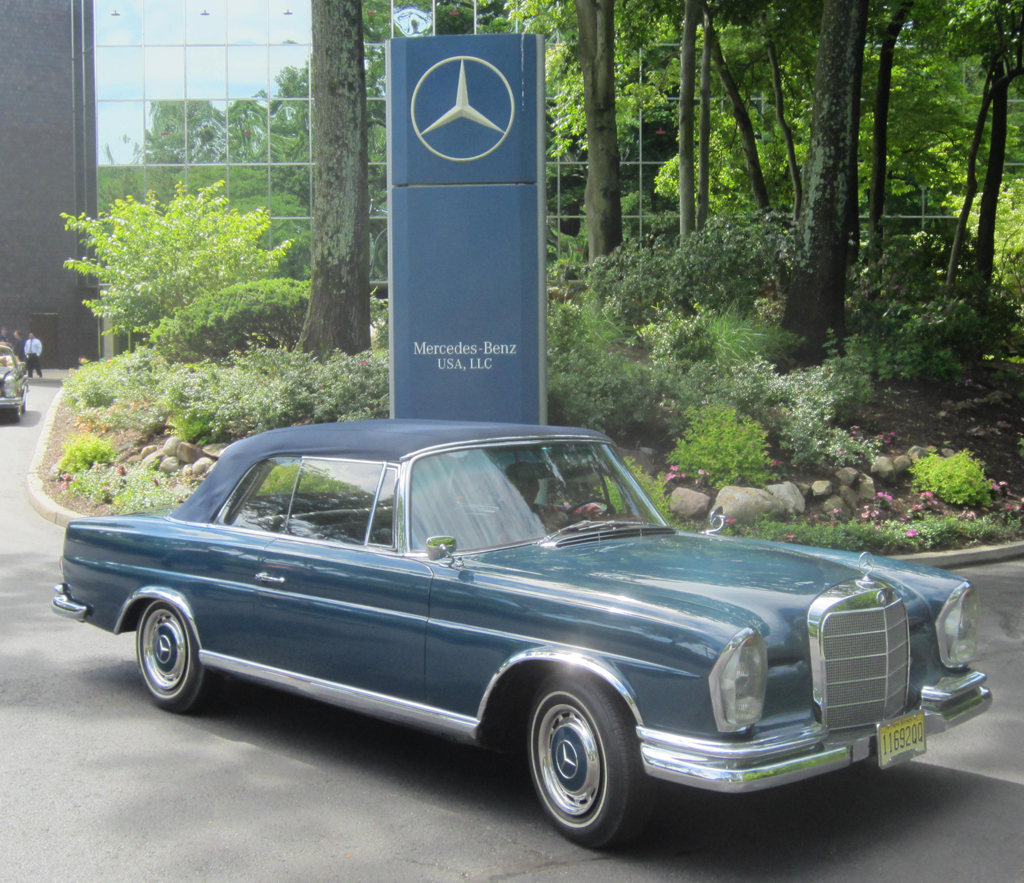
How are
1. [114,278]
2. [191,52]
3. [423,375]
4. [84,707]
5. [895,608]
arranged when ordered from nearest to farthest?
[895,608] < [84,707] < [423,375] < [114,278] < [191,52]

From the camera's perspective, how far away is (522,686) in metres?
4.30

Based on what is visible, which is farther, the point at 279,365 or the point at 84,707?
the point at 279,365

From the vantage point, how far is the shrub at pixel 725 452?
11.0m

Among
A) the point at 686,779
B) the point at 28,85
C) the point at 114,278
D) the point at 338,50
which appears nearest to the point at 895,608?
the point at 686,779

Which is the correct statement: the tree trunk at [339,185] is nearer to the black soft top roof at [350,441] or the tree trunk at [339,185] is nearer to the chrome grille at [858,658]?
the black soft top roof at [350,441]

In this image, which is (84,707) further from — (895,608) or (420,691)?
(895,608)

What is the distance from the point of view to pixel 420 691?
4484mm

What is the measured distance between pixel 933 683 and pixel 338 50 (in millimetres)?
11918

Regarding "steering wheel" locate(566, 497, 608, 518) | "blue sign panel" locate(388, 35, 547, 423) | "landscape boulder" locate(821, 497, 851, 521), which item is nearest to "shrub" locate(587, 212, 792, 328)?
"landscape boulder" locate(821, 497, 851, 521)

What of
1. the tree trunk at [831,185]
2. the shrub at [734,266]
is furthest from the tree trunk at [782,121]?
the tree trunk at [831,185]

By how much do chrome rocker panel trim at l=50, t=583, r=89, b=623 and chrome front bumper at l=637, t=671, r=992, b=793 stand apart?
3.82m

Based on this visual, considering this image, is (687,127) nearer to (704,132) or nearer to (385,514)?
(704,132)

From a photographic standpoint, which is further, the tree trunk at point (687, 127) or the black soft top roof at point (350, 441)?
the tree trunk at point (687, 127)

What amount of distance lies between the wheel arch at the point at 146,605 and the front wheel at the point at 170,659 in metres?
0.05
